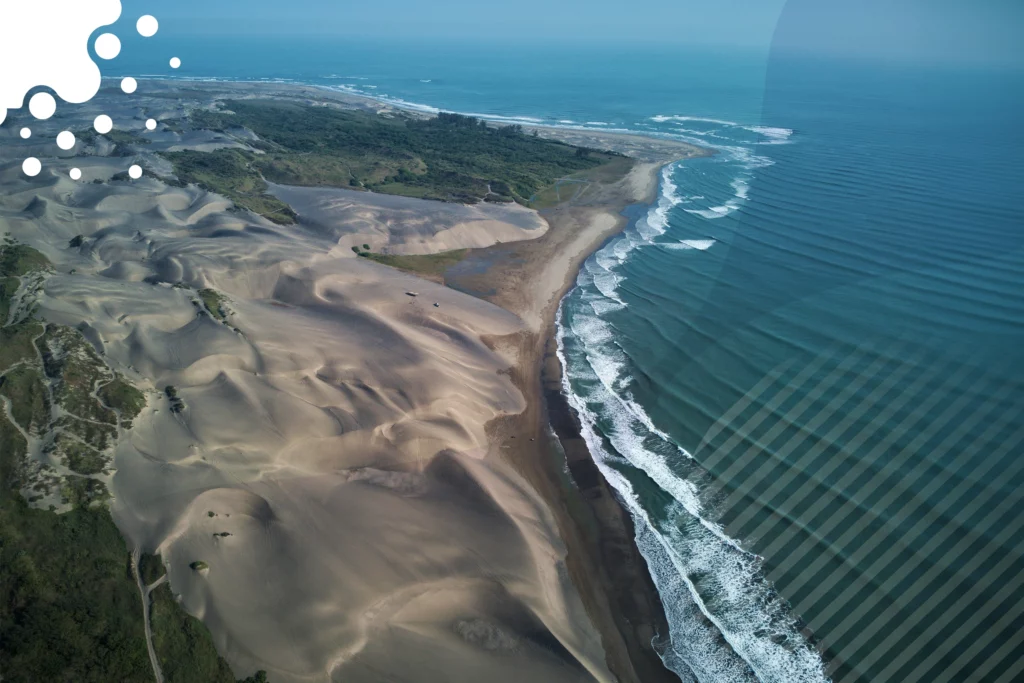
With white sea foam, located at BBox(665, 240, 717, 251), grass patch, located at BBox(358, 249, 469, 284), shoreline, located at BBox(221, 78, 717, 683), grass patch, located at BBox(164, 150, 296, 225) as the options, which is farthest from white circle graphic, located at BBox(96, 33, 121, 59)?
white sea foam, located at BBox(665, 240, 717, 251)

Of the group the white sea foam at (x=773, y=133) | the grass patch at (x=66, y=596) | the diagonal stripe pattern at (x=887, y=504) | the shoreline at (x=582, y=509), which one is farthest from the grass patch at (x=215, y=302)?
the white sea foam at (x=773, y=133)

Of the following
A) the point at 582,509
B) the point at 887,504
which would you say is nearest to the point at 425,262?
the point at 582,509

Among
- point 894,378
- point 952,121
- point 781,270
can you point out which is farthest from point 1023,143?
point 894,378

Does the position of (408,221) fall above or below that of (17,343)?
below

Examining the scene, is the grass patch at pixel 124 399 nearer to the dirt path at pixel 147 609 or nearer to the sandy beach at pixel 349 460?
the sandy beach at pixel 349 460

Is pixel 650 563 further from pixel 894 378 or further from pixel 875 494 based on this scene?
pixel 894 378

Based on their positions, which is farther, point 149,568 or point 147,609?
point 149,568

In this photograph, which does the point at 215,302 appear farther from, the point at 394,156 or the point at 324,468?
the point at 394,156
